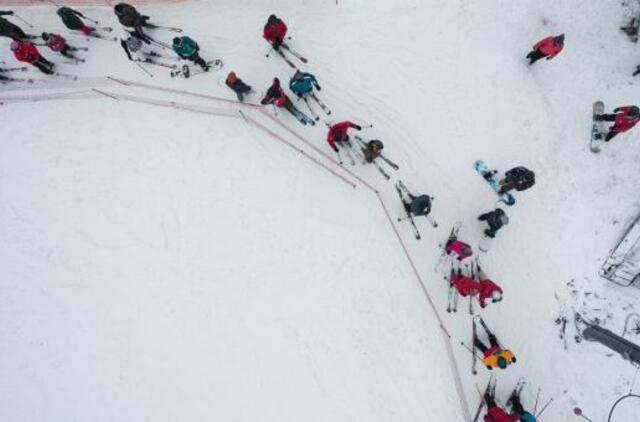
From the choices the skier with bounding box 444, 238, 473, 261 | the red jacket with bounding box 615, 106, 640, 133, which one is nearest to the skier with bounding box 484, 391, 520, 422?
the skier with bounding box 444, 238, 473, 261

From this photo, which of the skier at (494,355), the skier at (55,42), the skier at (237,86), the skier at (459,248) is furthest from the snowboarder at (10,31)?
the skier at (494,355)

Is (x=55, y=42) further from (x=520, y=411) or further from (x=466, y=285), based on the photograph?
(x=520, y=411)

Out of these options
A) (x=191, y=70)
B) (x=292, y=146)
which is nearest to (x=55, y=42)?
(x=191, y=70)

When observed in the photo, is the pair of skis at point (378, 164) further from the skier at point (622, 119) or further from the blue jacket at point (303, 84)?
the skier at point (622, 119)

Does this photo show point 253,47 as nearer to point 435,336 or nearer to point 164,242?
point 164,242

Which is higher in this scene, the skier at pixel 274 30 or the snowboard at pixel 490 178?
the snowboard at pixel 490 178

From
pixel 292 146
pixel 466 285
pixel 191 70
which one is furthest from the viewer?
pixel 191 70

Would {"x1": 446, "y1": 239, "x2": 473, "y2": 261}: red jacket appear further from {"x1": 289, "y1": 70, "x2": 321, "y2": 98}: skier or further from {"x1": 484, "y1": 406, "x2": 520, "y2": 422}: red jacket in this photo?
{"x1": 289, "y1": 70, "x2": 321, "y2": 98}: skier
